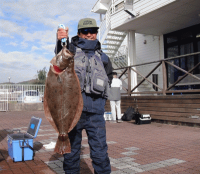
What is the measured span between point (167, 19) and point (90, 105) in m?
9.81

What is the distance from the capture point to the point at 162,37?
45.8ft

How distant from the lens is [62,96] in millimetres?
2246

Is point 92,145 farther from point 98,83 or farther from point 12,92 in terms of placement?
point 12,92

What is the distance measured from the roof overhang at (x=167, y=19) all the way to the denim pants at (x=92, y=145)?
26.8 feet

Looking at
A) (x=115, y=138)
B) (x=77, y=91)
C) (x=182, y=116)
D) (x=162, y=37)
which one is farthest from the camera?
(x=162, y=37)

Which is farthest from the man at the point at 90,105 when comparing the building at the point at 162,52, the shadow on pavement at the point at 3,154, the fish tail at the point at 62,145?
the building at the point at 162,52

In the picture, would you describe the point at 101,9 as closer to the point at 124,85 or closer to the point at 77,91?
the point at 124,85

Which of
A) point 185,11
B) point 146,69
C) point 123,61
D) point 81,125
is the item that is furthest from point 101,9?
point 81,125

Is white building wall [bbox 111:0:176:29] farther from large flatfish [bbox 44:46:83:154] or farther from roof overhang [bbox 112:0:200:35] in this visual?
large flatfish [bbox 44:46:83:154]

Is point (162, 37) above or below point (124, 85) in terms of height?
above

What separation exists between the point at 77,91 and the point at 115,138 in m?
4.71

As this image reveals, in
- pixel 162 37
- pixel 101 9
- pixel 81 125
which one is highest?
pixel 101 9

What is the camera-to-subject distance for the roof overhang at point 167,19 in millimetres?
9828

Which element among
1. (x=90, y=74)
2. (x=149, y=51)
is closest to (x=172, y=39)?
(x=149, y=51)
